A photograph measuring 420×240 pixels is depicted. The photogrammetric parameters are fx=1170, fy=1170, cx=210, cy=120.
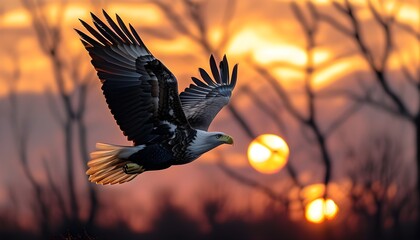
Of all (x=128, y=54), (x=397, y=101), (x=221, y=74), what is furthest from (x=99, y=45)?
(x=397, y=101)

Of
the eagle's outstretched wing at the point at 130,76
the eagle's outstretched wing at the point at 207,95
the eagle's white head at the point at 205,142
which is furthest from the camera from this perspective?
the eagle's outstretched wing at the point at 207,95

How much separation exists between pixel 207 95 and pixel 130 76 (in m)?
2.04

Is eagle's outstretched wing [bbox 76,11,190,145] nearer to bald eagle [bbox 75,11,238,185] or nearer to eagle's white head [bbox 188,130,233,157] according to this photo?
bald eagle [bbox 75,11,238,185]

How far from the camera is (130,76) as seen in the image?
10.6 metres

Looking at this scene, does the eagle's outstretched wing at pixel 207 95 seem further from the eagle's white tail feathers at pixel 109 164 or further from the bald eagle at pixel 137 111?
the eagle's white tail feathers at pixel 109 164

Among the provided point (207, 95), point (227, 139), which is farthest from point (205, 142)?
point (207, 95)

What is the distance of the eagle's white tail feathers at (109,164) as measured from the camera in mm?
10977

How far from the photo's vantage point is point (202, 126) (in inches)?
464

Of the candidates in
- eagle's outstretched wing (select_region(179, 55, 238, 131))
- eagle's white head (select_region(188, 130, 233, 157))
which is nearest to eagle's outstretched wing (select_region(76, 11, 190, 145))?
eagle's white head (select_region(188, 130, 233, 157))

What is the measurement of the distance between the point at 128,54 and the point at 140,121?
66cm

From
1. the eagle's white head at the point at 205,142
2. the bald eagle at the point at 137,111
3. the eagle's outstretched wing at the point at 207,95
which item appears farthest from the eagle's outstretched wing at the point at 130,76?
the eagle's outstretched wing at the point at 207,95

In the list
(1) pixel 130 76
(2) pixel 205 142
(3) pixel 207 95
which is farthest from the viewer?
(3) pixel 207 95

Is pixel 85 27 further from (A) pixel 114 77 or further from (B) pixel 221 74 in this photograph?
(B) pixel 221 74

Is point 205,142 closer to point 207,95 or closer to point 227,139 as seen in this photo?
point 227,139
